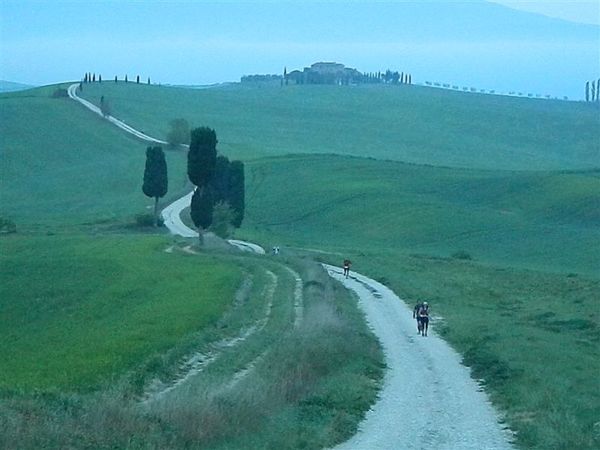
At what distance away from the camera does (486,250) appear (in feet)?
279

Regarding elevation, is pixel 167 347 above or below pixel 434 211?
above

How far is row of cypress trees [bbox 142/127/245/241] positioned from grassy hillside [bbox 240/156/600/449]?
570 centimetres

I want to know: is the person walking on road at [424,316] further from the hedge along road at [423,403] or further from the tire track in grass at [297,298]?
the tire track in grass at [297,298]

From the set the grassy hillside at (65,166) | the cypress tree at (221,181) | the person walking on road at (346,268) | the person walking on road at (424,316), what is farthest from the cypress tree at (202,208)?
the person walking on road at (424,316)

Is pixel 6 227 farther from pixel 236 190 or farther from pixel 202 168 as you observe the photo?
pixel 202 168

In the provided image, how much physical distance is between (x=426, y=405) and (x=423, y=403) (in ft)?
0.93

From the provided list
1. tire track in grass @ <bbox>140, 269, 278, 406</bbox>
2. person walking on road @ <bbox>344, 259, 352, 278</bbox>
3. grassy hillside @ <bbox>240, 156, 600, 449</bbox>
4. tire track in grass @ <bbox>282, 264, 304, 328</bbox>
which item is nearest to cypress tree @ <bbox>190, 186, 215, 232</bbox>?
grassy hillside @ <bbox>240, 156, 600, 449</bbox>

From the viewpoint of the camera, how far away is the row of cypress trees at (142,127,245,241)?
2724 inches

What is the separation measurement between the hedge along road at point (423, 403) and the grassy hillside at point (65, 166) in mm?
57013

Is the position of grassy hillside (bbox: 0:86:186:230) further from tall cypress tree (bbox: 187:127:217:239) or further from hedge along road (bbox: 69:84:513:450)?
hedge along road (bbox: 69:84:513:450)

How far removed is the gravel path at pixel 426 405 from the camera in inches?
760

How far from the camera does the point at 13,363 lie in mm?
29656

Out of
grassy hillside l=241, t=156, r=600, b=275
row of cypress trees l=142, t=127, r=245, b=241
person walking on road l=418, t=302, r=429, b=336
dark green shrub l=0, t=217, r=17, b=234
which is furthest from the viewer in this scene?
grassy hillside l=241, t=156, r=600, b=275

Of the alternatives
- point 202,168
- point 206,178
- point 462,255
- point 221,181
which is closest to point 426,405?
point 202,168
